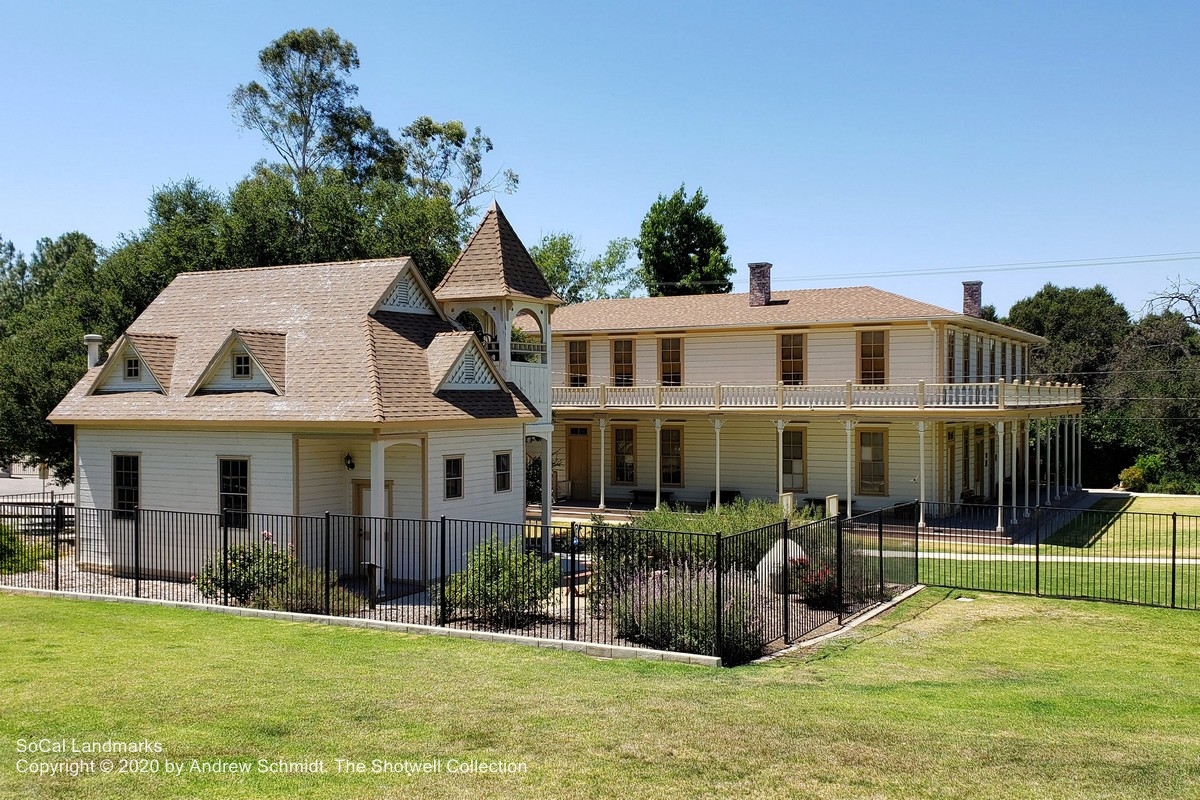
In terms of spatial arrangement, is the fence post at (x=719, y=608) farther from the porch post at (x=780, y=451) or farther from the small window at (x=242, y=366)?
the porch post at (x=780, y=451)

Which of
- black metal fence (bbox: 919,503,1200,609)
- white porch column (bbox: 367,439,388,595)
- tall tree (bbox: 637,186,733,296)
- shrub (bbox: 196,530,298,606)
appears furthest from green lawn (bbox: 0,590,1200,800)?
tall tree (bbox: 637,186,733,296)

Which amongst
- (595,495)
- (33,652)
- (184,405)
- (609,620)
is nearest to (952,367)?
(595,495)

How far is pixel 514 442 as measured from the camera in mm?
23547

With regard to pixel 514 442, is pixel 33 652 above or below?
below

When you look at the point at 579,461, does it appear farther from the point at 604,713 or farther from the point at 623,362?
the point at 604,713

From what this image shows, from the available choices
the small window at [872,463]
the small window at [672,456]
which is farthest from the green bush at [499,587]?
the small window at [672,456]

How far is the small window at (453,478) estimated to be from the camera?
21.5 m

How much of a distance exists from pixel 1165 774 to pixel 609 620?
28.0ft

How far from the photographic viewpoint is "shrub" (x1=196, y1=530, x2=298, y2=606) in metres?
17.7

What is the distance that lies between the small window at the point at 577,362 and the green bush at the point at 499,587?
22.8m

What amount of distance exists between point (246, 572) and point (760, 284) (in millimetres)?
23846

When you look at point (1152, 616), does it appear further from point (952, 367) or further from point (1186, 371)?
point (1186, 371)

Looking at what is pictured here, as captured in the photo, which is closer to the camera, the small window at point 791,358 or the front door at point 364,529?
the front door at point 364,529

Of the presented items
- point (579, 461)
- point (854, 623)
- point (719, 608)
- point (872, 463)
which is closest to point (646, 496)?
point (579, 461)
